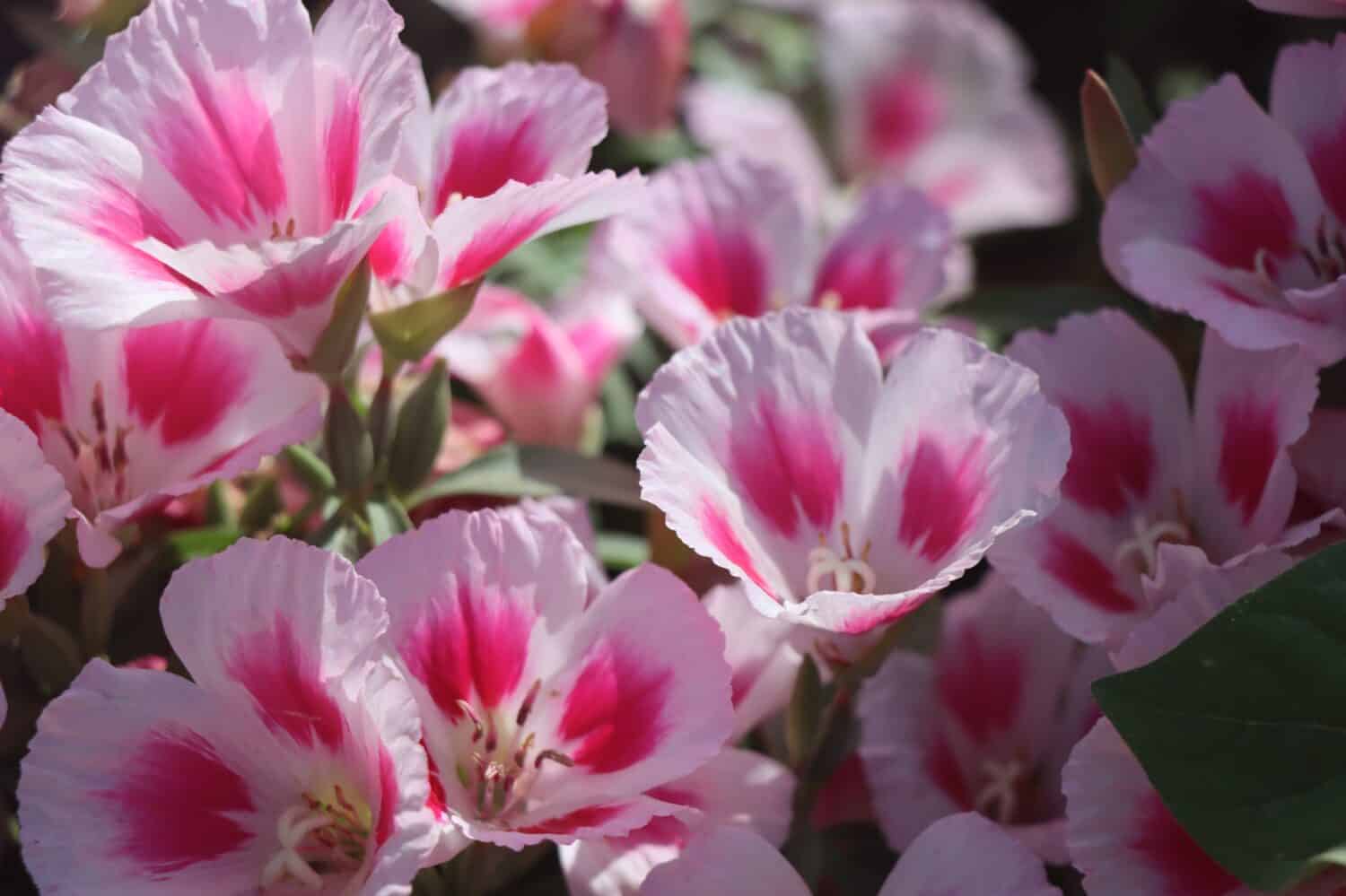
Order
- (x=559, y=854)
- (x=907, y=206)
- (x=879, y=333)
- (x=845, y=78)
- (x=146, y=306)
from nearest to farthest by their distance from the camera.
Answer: (x=146, y=306), (x=559, y=854), (x=879, y=333), (x=907, y=206), (x=845, y=78)

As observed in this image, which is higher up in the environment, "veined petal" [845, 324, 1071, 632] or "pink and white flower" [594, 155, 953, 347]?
"veined petal" [845, 324, 1071, 632]

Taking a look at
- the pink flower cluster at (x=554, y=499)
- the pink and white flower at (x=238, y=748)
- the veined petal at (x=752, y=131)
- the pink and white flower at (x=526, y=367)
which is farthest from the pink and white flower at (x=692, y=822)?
the veined petal at (x=752, y=131)

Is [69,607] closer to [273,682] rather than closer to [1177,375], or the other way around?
[273,682]

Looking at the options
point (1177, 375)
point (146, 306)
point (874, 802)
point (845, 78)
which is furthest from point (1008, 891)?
point (845, 78)

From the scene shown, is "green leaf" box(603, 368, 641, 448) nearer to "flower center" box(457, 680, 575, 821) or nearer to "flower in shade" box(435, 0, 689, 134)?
"flower in shade" box(435, 0, 689, 134)

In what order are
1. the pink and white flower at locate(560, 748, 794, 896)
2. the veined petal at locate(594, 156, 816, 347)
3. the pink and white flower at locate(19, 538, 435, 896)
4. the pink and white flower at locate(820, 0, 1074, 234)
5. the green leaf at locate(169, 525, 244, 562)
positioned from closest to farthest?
Result: the pink and white flower at locate(19, 538, 435, 896), the pink and white flower at locate(560, 748, 794, 896), the green leaf at locate(169, 525, 244, 562), the veined petal at locate(594, 156, 816, 347), the pink and white flower at locate(820, 0, 1074, 234)

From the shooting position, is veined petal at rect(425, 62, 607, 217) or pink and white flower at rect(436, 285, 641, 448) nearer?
veined petal at rect(425, 62, 607, 217)

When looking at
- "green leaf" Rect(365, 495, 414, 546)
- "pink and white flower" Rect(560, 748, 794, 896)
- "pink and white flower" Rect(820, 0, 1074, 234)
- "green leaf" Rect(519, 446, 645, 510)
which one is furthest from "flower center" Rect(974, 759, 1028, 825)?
"pink and white flower" Rect(820, 0, 1074, 234)

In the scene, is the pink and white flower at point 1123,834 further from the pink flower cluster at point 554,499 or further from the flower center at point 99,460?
the flower center at point 99,460
